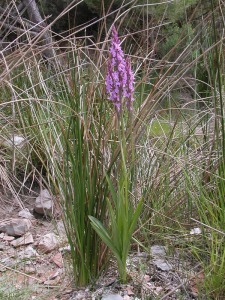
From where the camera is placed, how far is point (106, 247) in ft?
5.94

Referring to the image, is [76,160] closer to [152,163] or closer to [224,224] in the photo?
[224,224]

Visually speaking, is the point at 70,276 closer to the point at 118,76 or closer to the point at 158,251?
the point at 158,251

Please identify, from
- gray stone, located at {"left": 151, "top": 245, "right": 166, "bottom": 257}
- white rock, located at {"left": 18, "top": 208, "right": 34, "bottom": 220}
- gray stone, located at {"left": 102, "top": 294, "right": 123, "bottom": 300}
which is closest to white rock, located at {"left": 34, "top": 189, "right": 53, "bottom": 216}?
white rock, located at {"left": 18, "top": 208, "right": 34, "bottom": 220}

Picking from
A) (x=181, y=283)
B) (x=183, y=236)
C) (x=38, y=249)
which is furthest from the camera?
(x=38, y=249)

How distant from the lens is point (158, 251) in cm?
202

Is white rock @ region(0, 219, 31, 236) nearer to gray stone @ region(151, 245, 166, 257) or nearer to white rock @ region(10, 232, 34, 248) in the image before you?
white rock @ region(10, 232, 34, 248)

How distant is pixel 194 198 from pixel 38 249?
746 mm

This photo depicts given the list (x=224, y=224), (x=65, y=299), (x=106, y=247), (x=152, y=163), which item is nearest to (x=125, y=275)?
(x=106, y=247)

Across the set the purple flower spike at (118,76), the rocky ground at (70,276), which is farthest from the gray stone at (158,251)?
the purple flower spike at (118,76)

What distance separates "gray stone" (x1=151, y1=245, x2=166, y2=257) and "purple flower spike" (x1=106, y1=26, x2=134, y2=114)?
60 centimetres

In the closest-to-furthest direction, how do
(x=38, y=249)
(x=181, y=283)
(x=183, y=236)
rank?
(x=181, y=283) → (x=183, y=236) → (x=38, y=249)

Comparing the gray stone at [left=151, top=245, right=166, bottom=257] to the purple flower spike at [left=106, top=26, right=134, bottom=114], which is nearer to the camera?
the purple flower spike at [left=106, top=26, right=134, bottom=114]

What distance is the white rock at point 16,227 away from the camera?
2.47 meters

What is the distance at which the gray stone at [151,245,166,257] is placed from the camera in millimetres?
1965
